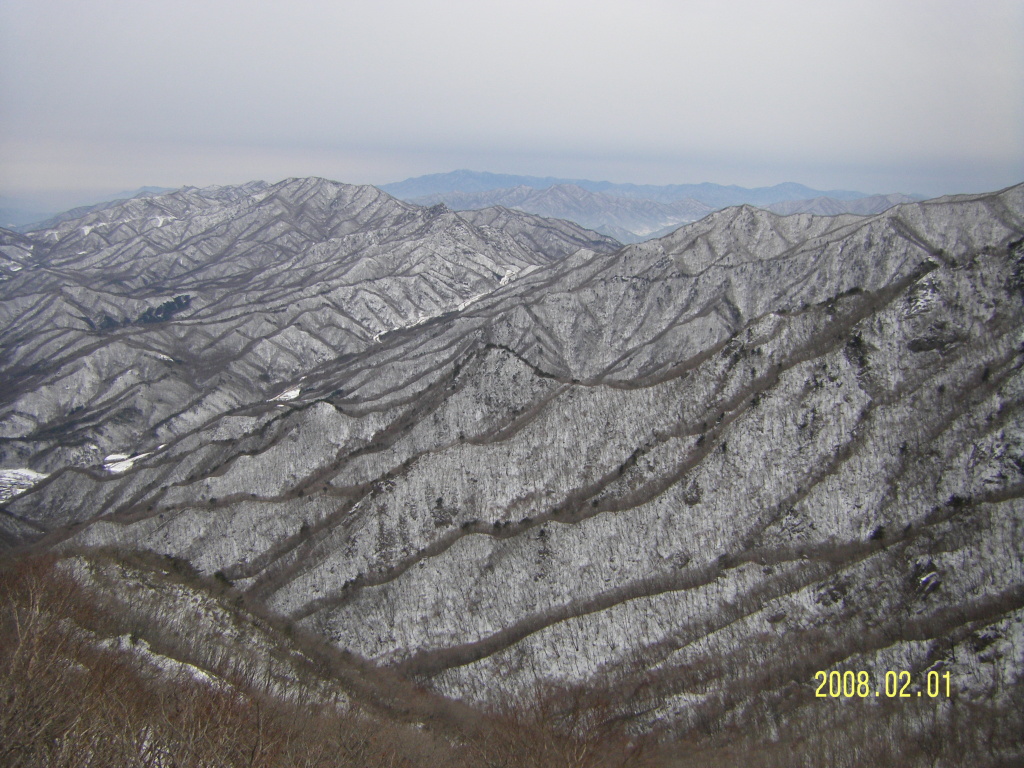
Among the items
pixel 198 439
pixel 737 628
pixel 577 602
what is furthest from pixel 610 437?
pixel 198 439

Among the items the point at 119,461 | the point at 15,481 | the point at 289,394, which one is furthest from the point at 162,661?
the point at 289,394

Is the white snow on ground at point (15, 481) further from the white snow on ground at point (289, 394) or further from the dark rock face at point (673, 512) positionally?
the white snow on ground at point (289, 394)

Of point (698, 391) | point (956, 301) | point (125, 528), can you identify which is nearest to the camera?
point (956, 301)

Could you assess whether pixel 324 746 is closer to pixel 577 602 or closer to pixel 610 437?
pixel 577 602

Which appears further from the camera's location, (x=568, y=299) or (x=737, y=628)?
(x=568, y=299)
